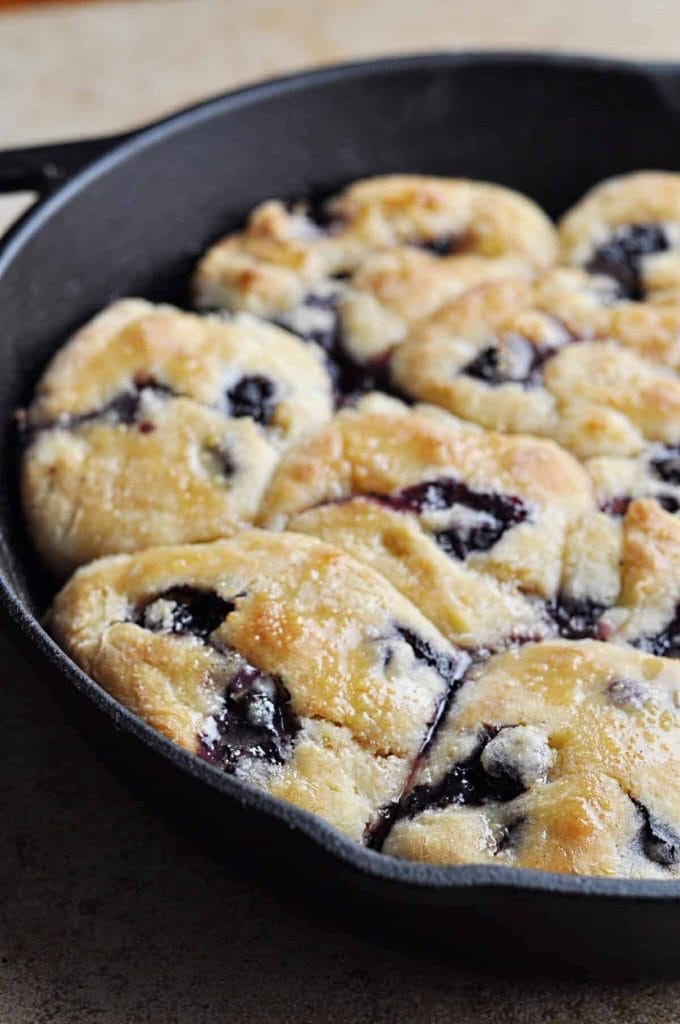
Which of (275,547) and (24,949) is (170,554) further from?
(24,949)

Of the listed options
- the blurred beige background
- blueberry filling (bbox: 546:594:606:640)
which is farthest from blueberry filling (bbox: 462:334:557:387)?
the blurred beige background

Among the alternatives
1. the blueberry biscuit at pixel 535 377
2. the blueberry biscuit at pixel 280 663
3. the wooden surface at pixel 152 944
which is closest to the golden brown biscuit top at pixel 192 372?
the blueberry biscuit at pixel 535 377

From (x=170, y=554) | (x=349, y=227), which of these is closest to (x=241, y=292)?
(x=349, y=227)

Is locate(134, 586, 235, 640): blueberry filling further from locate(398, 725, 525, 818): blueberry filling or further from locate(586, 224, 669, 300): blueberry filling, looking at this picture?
locate(586, 224, 669, 300): blueberry filling

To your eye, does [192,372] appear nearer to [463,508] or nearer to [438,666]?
[463,508]

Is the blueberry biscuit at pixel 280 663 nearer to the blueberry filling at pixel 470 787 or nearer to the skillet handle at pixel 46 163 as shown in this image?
the blueberry filling at pixel 470 787

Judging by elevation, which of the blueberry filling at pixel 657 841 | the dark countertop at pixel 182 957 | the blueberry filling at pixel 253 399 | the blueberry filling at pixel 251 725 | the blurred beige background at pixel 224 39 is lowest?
the dark countertop at pixel 182 957
